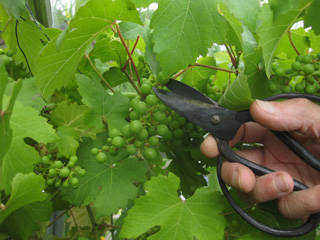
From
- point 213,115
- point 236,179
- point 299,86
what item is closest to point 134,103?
point 213,115

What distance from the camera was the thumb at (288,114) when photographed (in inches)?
26.1

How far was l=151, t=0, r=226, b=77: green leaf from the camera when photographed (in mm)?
668

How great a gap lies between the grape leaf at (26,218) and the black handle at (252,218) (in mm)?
464

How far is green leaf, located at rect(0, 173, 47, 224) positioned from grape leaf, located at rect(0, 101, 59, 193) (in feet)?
0.13

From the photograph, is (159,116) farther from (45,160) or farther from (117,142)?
(45,160)

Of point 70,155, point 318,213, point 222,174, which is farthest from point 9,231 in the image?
point 318,213

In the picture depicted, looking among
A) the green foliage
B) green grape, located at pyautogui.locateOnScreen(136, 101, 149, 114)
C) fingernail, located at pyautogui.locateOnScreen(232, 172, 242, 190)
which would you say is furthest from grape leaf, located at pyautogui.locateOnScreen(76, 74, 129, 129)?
fingernail, located at pyautogui.locateOnScreen(232, 172, 242, 190)

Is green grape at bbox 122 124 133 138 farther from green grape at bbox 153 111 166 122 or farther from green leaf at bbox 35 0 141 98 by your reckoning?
green leaf at bbox 35 0 141 98

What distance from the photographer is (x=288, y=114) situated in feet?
2.26

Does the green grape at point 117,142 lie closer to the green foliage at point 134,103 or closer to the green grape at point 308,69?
the green foliage at point 134,103

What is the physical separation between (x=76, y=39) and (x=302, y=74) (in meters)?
0.56

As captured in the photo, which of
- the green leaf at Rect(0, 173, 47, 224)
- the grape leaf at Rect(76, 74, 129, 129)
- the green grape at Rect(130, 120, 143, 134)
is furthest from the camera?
the grape leaf at Rect(76, 74, 129, 129)

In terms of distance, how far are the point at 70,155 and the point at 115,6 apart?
1.25ft

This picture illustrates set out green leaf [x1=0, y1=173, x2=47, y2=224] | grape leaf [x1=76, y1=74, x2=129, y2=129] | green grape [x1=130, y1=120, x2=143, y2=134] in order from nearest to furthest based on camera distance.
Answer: green leaf [x1=0, y1=173, x2=47, y2=224]
green grape [x1=130, y1=120, x2=143, y2=134]
grape leaf [x1=76, y1=74, x2=129, y2=129]
